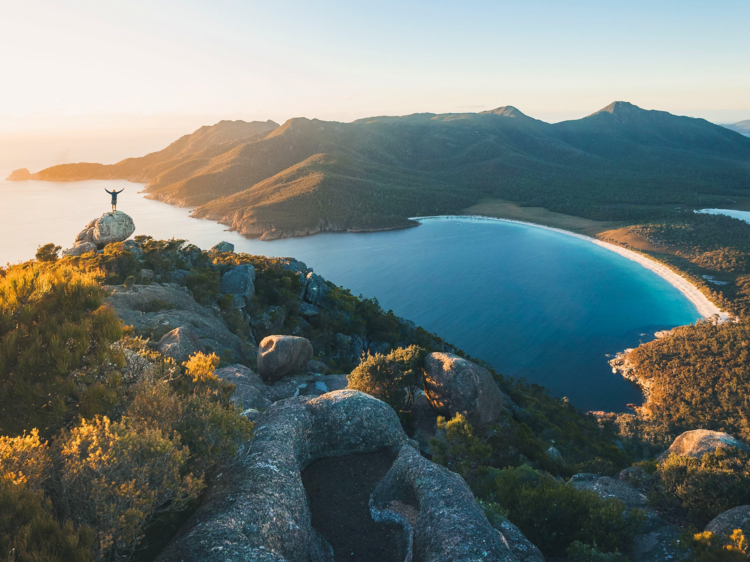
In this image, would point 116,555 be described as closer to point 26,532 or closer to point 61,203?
point 26,532

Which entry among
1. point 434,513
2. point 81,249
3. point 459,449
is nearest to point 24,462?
point 434,513

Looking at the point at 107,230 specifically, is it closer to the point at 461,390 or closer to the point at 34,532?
the point at 461,390

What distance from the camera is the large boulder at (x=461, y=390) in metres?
24.6

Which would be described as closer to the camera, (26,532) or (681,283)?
(26,532)

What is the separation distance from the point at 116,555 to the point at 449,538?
8064 millimetres

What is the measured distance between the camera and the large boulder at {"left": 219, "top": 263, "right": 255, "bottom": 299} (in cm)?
4172

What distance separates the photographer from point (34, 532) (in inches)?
247

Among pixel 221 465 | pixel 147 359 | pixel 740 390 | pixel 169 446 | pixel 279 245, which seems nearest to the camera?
pixel 169 446

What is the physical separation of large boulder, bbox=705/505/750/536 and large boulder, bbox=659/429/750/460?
4.80 m

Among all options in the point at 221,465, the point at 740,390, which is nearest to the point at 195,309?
the point at 221,465

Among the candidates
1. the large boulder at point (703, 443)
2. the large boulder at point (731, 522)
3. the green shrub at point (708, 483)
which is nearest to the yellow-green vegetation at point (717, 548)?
the large boulder at point (731, 522)

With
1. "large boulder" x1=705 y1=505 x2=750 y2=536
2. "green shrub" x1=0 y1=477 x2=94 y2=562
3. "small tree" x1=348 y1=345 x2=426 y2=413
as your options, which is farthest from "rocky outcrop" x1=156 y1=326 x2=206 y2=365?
"large boulder" x1=705 y1=505 x2=750 y2=536

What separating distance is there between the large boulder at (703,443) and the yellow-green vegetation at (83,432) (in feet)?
75.3

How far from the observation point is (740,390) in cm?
5159
